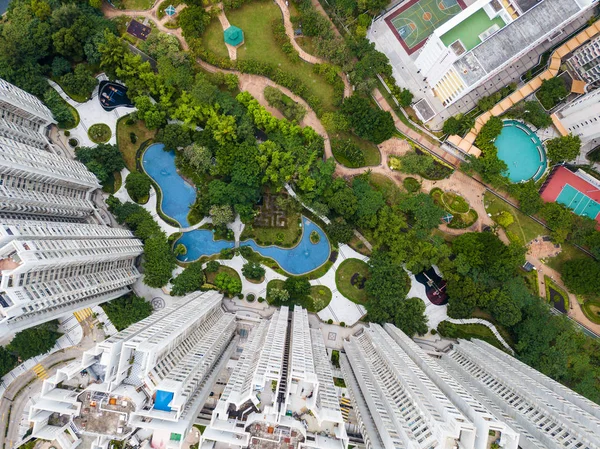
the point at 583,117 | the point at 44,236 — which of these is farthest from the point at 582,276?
the point at 44,236

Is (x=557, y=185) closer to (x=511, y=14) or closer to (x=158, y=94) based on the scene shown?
(x=511, y=14)

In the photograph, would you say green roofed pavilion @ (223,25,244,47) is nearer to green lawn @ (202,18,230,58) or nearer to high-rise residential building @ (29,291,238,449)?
green lawn @ (202,18,230,58)

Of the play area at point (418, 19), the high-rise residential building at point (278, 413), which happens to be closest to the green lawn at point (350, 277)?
the high-rise residential building at point (278, 413)

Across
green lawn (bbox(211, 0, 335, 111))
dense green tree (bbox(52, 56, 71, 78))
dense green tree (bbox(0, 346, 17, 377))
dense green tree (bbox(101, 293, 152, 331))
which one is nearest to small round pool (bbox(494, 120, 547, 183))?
green lawn (bbox(211, 0, 335, 111))

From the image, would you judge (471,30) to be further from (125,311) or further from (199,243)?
(125,311)

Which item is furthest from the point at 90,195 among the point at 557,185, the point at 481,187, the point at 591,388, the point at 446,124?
the point at 591,388

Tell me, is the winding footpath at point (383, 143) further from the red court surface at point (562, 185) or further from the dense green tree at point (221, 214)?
the dense green tree at point (221, 214)
